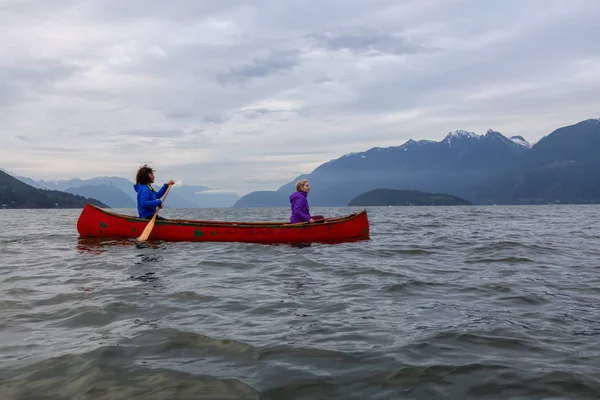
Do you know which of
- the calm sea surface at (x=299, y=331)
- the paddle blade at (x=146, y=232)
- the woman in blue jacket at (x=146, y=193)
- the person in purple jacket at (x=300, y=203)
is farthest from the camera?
the person in purple jacket at (x=300, y=203)

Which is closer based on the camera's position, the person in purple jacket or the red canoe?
the red canoe

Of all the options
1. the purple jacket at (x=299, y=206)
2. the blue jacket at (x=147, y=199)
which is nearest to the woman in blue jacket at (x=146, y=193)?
the blue jacket at (x=147, y=199)

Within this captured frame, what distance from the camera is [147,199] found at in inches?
643

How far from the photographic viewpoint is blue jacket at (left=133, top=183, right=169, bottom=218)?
53.0ft

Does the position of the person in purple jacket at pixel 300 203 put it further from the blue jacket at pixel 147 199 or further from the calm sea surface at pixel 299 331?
the calm sea surface at pixel 299 331

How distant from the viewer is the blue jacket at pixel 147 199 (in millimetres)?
16141

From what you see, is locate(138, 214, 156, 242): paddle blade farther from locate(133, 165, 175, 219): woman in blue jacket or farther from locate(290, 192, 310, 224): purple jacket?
locate(290, 192, 310, 224): purple jacket

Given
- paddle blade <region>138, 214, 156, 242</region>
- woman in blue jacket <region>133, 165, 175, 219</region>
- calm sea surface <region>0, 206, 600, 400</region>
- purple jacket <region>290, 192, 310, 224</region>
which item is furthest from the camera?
purple jacket <region>290, 192, 310, 224</region>

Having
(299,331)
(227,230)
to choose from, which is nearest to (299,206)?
(227,230)

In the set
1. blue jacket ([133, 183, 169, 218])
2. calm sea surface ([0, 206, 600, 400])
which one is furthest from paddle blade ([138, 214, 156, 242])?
calm sea surface ([0, 206, 600, 400])

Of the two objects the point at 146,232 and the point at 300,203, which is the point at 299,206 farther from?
the point at 146,232

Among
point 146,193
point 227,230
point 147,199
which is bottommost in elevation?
point 227,230

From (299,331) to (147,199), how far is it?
1231 cm

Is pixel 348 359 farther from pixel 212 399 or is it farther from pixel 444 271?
pixel 444 271
